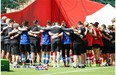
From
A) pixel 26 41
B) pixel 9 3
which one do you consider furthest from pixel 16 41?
pixel 9 3

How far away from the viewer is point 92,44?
1864 cm

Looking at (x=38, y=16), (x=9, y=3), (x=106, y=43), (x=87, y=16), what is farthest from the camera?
(x=9, y=3)

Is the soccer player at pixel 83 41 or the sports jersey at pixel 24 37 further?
the sports jersey at pixel 24 37

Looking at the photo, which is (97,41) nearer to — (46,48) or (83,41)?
(83,41)

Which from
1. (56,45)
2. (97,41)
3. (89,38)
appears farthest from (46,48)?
(97,41)

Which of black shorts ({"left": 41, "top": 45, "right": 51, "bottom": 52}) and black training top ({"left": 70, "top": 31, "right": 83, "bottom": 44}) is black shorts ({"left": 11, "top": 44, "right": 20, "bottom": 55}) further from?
black training top ({"left": 70, "top": 31, "right": 83, "bottom": 44})

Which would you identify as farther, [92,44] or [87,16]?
[87,16]

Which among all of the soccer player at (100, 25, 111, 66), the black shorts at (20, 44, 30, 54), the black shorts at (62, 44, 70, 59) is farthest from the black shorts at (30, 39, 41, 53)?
the soccer player at (100, 25, 111, 66)

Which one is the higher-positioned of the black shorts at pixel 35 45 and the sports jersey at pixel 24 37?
the sports jersey at pixel 24 37

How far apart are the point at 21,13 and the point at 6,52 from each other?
7.11 meters

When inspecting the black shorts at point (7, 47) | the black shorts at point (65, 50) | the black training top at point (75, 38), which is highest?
the black training top at point (75, 38)

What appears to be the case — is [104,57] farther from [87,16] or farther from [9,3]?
[9,3]

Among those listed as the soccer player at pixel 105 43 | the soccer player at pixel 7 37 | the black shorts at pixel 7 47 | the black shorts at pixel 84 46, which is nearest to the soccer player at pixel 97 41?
the soccer player at pixel 105 43

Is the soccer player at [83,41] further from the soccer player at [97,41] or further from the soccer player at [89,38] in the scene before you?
the soccer player at [97,41]
